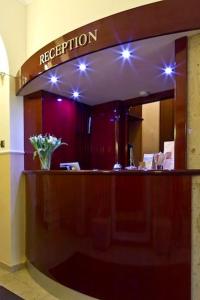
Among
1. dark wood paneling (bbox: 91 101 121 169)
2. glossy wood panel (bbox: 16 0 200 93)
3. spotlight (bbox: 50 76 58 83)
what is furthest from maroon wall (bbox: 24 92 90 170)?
glossy wood panel (bbox: 16 0 200 93)

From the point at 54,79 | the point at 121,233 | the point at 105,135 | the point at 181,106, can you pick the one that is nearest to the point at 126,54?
the point at 181,106

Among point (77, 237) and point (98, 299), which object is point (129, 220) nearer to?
point (77, 237)

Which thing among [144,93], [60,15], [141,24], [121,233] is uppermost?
[60,15]

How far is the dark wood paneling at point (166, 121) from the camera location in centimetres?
397

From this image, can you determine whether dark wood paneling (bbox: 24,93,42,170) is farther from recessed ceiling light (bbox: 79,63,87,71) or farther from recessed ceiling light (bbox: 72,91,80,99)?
recessed ceiling light (bbox: 79,63,87,71)

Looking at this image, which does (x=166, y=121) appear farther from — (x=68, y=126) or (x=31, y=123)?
(x=31, y=123)

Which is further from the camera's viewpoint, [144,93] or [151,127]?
[151,127]

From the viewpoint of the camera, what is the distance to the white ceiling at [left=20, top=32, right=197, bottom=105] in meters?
2.31

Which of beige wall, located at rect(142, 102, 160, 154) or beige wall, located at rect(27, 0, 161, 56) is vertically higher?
beige wall, located at rect(27, 0, 161, 56)

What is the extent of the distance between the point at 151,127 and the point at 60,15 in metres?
2.17

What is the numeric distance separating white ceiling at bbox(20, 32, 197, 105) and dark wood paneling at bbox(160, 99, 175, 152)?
0.43m

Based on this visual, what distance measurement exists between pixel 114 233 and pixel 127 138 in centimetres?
226

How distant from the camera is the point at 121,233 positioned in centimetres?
211

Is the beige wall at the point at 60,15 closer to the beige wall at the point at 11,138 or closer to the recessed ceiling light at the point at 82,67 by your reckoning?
the beige wall at the point at 11,138
